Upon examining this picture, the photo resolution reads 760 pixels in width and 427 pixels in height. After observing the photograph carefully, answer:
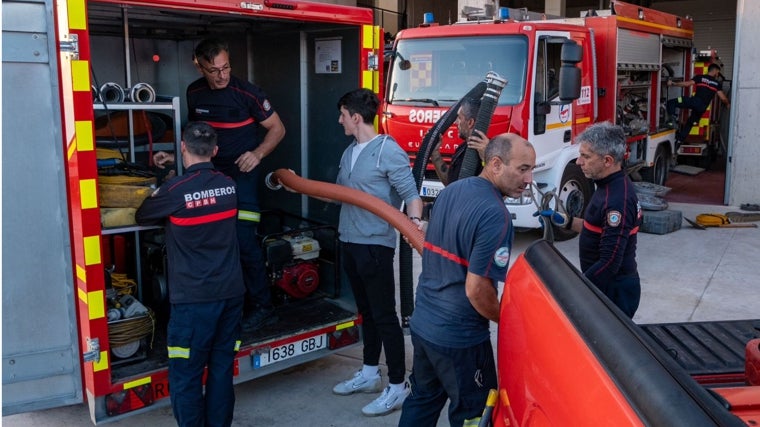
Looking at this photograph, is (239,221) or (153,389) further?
(239,221)

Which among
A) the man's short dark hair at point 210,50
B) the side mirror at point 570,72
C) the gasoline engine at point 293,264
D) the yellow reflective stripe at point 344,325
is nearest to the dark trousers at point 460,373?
the yellow reflective stripe at point 344,325

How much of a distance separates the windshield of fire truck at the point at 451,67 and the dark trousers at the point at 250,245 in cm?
395

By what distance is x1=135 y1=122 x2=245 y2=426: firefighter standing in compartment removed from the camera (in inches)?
144

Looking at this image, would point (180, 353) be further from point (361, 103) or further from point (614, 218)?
point (614, 218)

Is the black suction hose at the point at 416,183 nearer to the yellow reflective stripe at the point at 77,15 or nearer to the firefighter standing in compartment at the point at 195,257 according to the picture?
the firefighter standing in compartment at the point at 195,257

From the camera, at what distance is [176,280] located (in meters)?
3.71

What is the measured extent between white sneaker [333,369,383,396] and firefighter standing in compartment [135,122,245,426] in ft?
3.81

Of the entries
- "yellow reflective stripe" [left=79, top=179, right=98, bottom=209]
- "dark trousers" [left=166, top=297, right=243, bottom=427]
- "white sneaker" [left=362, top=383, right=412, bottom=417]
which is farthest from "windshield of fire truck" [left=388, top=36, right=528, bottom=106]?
"yellow reflective stripe" [left=79, top=179, right=98, bottom=209]

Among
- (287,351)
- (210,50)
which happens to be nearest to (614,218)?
(287,351)

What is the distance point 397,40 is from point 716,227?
16.6ft

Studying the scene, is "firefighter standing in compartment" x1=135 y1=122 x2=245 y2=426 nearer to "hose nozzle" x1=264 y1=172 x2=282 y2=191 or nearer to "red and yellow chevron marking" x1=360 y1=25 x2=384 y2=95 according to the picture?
"hose nozzle" x1=264 y1=172 x2=282 y2=191

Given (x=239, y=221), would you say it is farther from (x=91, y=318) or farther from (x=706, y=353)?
(x=706, y=353)

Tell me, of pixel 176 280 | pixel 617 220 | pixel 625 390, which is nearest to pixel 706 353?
pixel 617 220

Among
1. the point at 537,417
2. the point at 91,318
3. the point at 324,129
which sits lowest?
the point at 91,318
